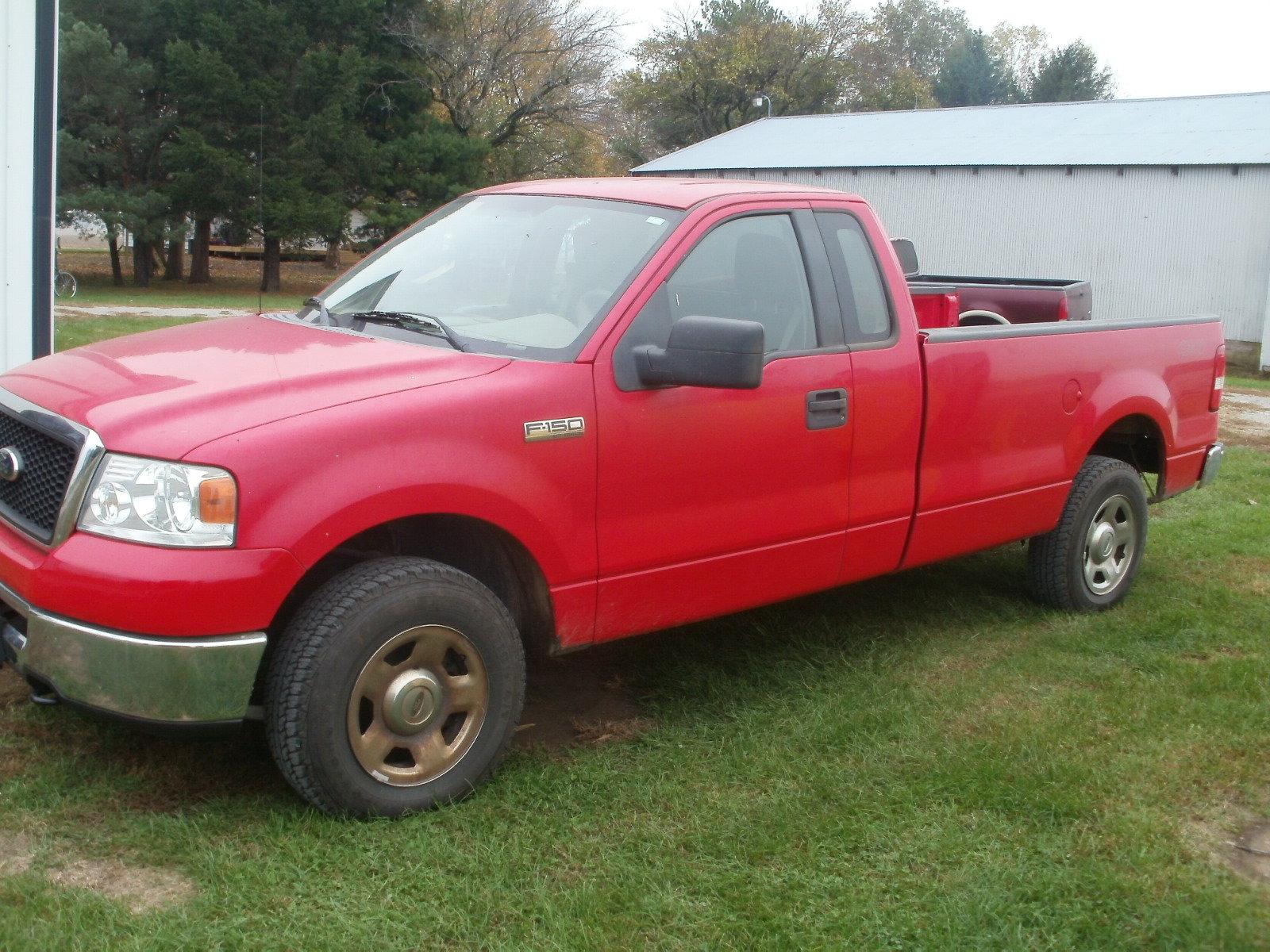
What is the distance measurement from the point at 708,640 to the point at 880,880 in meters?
2.10

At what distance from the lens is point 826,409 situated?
4688 millimetres

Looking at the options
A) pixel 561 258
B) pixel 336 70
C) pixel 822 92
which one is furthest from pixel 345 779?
pixel 822 92

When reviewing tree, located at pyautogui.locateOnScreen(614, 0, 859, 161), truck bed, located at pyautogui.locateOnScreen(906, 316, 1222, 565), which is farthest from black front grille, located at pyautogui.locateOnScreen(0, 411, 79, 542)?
tree, located at pyautogui.locateOnScreen(614, 0, 859, 161)

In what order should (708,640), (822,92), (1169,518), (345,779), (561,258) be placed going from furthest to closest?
(822,92), (1169,518), (708,640), (561,258), (345,779)

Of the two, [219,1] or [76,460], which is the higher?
[219,1]

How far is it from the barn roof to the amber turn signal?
22512mm

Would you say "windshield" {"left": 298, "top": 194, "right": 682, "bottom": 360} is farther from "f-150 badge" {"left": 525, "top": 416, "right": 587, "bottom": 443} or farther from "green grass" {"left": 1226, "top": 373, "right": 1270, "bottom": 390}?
"green grass" {"left": 1226, "top": 373, "right": 1270, "bottom": 390}

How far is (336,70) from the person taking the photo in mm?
32188

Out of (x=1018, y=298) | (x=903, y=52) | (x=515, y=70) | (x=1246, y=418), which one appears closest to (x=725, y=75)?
(x=515, y=70)

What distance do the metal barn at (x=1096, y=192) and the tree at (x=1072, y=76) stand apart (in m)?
35.3

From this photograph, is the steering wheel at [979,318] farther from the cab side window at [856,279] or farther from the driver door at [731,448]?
the driver door at [731,448]

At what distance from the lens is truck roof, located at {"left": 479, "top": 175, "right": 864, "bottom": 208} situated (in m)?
4.71

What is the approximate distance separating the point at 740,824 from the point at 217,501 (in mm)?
1691

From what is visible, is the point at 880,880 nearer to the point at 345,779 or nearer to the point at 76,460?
the point at 345,779
